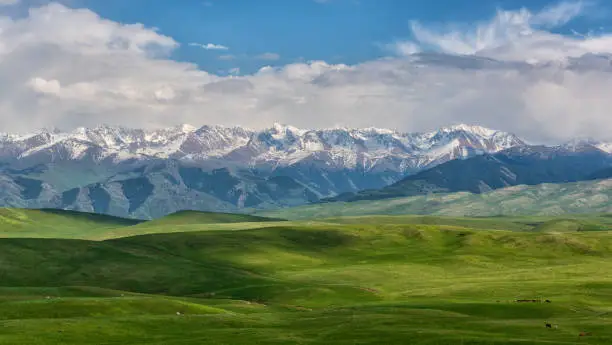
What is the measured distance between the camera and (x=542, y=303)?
122938 mm

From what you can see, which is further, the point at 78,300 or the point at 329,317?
the point at 78,300

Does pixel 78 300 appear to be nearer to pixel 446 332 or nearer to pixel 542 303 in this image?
pixel 446 332

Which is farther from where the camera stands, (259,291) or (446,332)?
(259,291)

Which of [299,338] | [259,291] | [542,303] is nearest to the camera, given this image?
[299,338]

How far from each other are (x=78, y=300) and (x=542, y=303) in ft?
238

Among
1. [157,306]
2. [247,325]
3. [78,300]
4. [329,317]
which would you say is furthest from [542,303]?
[78,300]

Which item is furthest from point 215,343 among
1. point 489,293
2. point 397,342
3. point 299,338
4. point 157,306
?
point 489,293

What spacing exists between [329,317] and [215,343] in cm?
3117

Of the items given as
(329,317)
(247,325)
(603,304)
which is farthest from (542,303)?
(247,325)

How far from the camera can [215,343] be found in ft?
256

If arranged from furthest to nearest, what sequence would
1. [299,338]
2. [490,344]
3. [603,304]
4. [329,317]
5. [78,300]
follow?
[603,304]
[78,300]
[329,317]
[299,338]
[490,344]

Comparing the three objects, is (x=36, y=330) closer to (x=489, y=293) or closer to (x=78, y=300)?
(x=78, y=300)

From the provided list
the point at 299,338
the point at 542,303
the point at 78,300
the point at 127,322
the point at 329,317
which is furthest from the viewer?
the point at 542,303

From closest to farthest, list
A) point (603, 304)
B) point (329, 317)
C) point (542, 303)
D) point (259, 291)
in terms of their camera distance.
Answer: point (329, 317) < point (542, 303) < point (603, 304) < point (259, 291)
